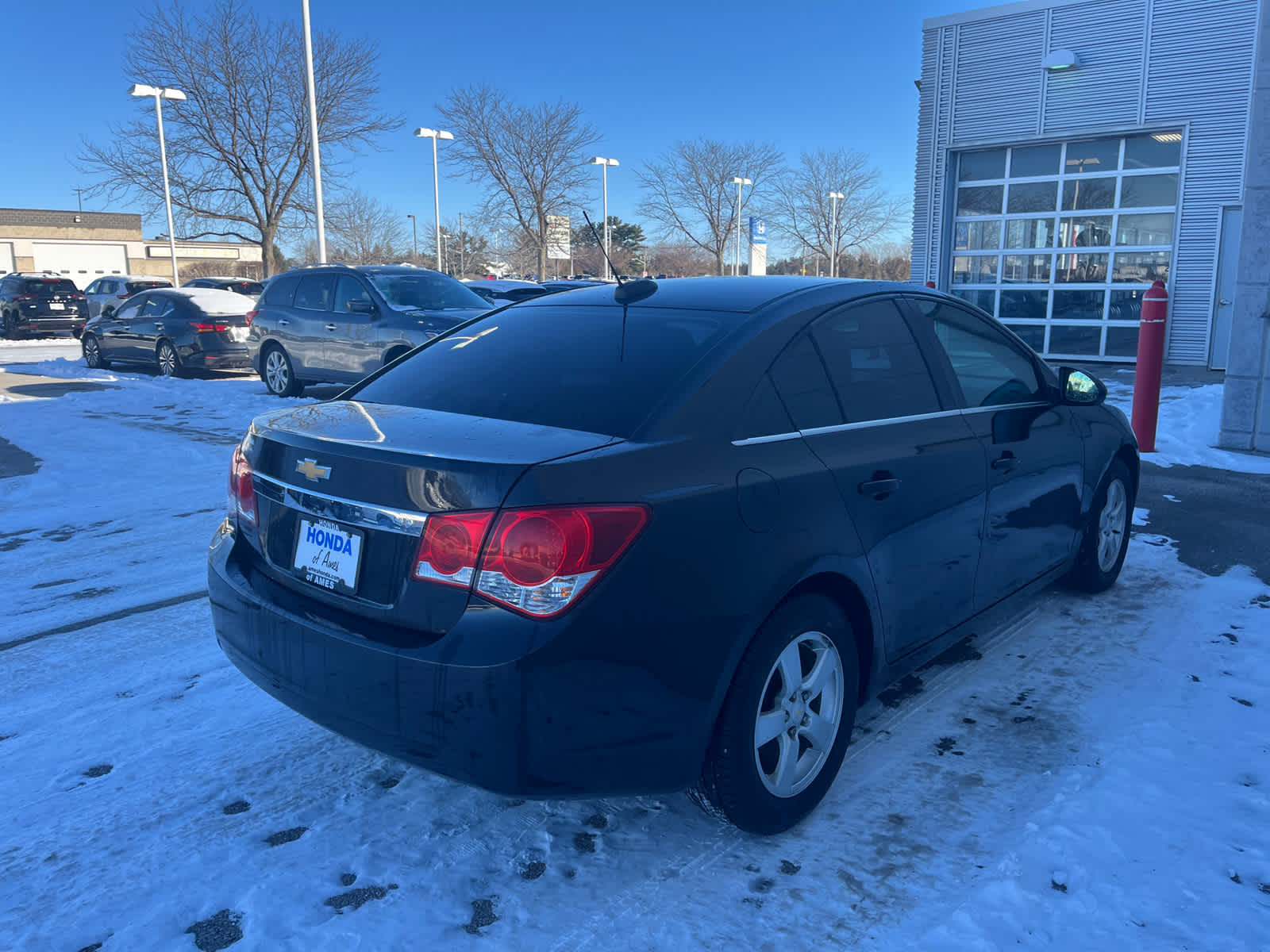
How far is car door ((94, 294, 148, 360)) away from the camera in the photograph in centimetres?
1644

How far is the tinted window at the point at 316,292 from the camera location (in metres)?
12.2

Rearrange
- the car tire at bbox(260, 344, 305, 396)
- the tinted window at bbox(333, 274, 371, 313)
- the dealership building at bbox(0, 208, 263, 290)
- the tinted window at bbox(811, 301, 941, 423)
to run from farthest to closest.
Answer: the dealership building at bbox(0, 208, 263, 290)
the car tire at bbox(260, 344, 305, 396)
the tinted window at bbox(333, 274, 371, 313)
the tinted window at bbox(811, 301, 941, 423)

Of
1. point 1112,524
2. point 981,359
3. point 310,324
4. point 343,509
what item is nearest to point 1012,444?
point 981,359

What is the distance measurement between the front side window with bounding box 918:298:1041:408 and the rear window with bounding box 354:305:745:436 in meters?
1.09

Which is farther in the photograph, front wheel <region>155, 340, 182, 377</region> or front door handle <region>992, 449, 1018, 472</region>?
front wheel <region>155, 340, 182, 377</region>

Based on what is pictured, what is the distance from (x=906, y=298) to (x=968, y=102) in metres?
16.5

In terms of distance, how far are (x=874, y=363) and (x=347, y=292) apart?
1011 cm

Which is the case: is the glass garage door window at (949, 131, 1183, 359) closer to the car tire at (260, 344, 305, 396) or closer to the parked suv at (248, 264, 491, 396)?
the parked suv at (248, 264, 491, 396)

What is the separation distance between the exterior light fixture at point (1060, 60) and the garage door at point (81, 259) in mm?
70538

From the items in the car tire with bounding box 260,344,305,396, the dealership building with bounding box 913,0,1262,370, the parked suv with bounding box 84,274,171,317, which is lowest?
the car tire with bounding box 260,344,305,396

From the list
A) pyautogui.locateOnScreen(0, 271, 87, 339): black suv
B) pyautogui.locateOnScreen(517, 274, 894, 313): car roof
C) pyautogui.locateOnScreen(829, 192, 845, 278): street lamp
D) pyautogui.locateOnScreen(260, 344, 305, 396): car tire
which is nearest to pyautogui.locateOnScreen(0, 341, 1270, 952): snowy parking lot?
pyautogui.locateOnScreen(517, 274, 894, 313): car roof

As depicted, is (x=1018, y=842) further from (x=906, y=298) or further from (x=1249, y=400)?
(x=1249, y=400)

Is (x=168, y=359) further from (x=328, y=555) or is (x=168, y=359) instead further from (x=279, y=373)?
(x=328, y=555)

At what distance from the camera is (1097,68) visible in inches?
633
